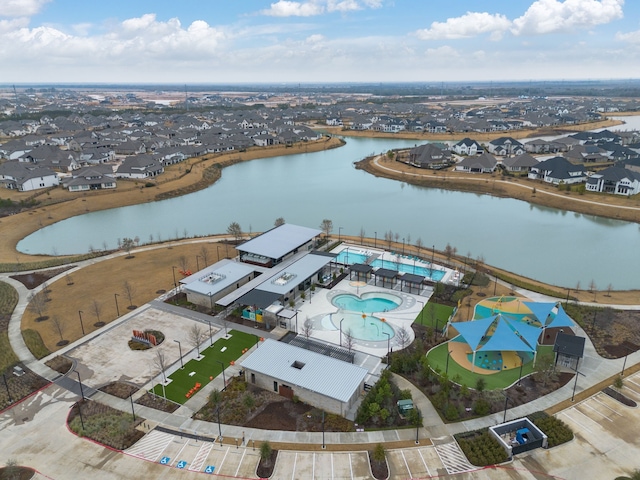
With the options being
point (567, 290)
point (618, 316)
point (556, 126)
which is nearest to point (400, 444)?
point (618, 316)

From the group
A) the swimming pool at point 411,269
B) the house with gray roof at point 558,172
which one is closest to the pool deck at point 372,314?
the swimming pool at point 411,269

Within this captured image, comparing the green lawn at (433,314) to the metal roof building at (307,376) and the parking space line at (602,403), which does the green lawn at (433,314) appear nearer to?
the metal roof building at (307,376)

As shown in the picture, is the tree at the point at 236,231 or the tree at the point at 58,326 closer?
the tree at the point at 58,326

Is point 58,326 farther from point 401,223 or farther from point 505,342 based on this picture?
point 401,223

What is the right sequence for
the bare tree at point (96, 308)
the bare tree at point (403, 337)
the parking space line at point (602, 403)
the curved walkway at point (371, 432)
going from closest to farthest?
the curved walkway at point (371, 432) < the parking space line at point (602, 403) < the bare tree at point (403, 337) < the bare tree at point (96, 308)

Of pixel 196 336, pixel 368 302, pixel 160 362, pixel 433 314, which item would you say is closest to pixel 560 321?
pixel 433 314

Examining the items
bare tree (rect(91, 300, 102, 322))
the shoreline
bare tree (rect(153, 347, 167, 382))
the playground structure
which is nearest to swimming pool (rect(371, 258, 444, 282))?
the playground structure

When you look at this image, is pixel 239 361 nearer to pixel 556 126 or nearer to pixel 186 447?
pixel 186 447

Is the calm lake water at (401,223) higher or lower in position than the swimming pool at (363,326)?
higher
